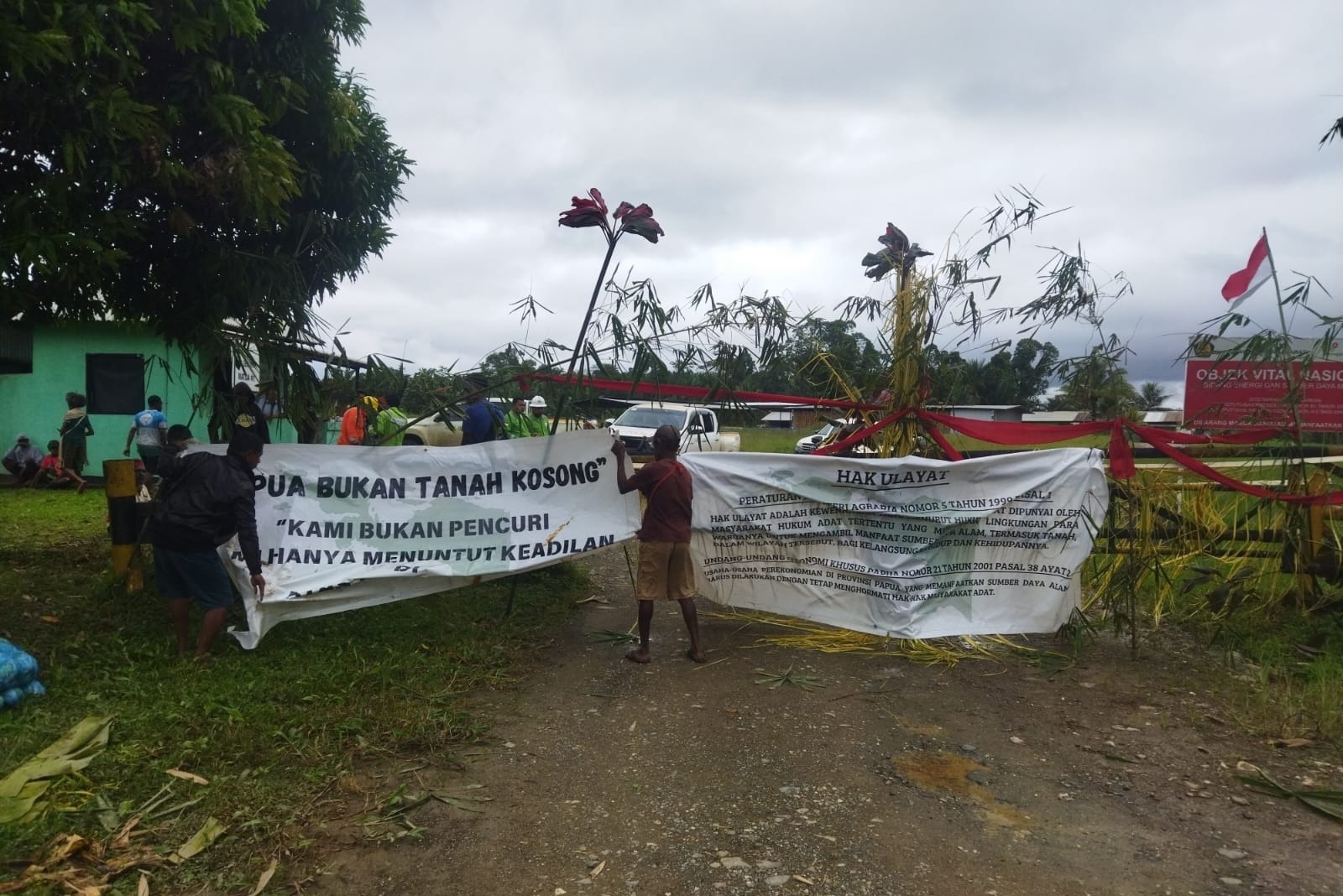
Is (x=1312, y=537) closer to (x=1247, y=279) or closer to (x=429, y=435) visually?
(x=1247, y=279)

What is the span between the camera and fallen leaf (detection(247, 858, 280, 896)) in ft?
10.4

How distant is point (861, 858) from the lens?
3.46 metres

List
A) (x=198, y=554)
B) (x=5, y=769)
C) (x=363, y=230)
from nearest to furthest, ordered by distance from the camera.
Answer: (x=5, y=769) < (x=198, y=554) < (x=363, y=230)

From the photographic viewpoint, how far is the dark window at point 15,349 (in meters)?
6.30

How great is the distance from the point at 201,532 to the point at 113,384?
1071cm

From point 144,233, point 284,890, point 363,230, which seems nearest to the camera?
point 284,890

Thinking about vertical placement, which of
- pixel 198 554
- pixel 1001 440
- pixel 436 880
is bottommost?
pixel 436 880

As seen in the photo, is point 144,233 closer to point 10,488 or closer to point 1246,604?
point 1246,604

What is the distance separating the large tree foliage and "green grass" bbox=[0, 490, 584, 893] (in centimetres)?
211

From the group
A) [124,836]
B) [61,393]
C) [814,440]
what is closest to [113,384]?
[61,393]

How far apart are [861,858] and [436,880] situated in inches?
64.1

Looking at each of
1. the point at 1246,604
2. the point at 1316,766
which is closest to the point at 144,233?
the point at 1316,766

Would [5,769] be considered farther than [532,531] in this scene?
No

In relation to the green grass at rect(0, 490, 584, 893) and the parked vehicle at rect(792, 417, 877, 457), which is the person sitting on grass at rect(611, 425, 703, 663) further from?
the parked vehicle at rect(792, 417, 877, 457)
